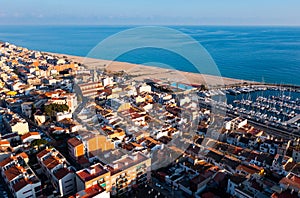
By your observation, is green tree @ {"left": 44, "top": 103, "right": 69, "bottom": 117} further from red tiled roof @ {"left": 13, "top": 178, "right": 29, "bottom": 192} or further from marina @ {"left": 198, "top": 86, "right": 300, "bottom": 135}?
marina @ {"left": 198, "top": 86, "right": 300, "bottom": 135}

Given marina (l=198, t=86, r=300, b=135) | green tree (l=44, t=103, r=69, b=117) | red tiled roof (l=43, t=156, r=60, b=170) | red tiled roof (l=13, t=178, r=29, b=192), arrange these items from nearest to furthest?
red tiled roof (l=13, t=178, r=29, b=192), red tiled roof (l=43, t=156, r=60, b=170), green tree (l=44, t=103, r=69, b=117), marina (l=198, t=86, r=300, b=135)

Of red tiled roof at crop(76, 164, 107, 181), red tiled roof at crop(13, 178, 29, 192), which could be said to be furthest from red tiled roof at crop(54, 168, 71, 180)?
red tiled roof at crop(13, 178, 29, 192)

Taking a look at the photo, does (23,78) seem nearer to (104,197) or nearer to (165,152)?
(165,152)

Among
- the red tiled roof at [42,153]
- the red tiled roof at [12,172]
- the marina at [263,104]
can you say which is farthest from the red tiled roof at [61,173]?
the marina at [263,104]

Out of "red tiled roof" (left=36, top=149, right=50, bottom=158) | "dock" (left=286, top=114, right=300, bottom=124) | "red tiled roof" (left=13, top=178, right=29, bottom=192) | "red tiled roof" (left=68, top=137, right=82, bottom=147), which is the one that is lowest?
"dock" (left=286, top=114, right=300, bottom=124)

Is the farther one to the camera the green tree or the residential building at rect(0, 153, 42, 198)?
the green tree

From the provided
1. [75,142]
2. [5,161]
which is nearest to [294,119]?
[75,142]

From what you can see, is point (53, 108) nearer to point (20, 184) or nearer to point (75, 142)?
point (75, 142)

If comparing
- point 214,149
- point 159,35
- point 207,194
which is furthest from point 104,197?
point 159,35

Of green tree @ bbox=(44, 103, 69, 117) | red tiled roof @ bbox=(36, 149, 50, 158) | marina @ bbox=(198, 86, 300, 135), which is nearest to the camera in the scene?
red tiled roof @ bbox=(36, 149, 50, 158)

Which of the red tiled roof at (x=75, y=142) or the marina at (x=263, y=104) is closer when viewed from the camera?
the red tiled roof at (x=75, y=142)

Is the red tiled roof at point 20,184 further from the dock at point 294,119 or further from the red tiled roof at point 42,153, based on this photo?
the dock at point 294,119
